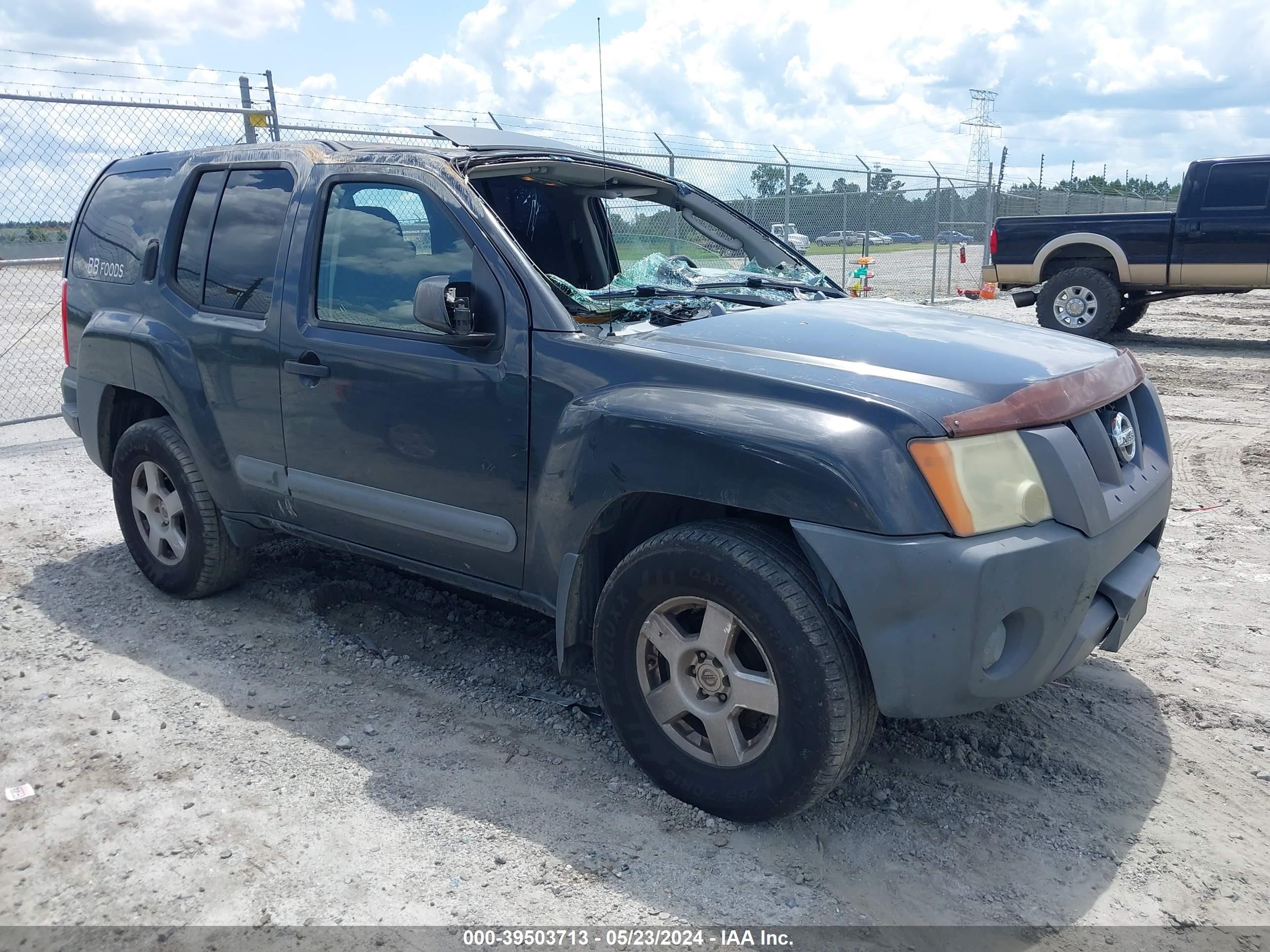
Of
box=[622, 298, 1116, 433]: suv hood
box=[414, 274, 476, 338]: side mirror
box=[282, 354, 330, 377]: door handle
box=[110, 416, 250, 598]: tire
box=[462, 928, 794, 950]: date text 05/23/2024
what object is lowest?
box=[462, 928, 794, 950]: date text 05/23/2024

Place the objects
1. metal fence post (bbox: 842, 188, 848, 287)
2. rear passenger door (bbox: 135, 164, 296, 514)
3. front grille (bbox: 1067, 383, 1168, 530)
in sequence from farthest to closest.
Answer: metal fence post (bbox: 842, 188, 848, 287)
rear passenger door (bbox: 135, 164, 296, 514)
front grille (bbox: 1067, 383, 1168, 530)

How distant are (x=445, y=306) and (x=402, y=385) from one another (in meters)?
0.43

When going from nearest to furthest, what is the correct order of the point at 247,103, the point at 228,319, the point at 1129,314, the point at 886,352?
the point at 886,352 < the point at 228,319 < the point at 247,103 < the point at 1129,314

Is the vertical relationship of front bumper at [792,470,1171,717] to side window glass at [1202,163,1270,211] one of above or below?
below

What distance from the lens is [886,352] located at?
3.03 metres

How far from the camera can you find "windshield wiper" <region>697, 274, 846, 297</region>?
13.4ft

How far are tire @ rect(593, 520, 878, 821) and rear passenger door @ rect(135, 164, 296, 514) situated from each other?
180 cm

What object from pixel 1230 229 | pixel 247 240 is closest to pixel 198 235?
pixel 247 240

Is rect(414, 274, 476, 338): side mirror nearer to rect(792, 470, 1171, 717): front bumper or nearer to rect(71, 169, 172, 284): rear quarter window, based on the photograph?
rect(792, 470, 1171, 717): front bumper

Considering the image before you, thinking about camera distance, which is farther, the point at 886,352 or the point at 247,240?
the point at 247,240

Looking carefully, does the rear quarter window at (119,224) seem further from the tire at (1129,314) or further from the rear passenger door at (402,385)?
the tire at (1129,314)

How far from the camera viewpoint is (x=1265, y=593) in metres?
4.55

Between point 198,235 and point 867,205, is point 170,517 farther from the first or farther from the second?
point 867,205

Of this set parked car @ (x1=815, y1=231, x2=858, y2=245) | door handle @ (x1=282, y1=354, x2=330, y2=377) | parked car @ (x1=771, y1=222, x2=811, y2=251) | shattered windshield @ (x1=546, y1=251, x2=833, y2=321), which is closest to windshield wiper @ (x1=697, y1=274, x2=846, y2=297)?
shattered windshield @ (x1=546, y1=251, x2=833, y2=321)
